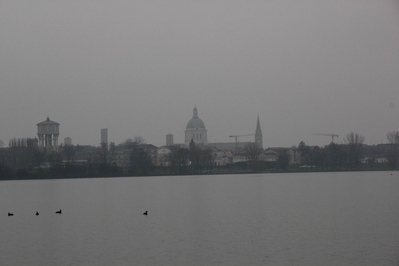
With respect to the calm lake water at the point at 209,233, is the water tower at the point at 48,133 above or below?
above

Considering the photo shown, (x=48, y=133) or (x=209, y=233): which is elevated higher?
(x=48, y=133)

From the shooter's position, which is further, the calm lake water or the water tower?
the water tower

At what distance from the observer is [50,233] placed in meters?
28.2

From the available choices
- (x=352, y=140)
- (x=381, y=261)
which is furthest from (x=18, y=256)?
(x=352, y=140)

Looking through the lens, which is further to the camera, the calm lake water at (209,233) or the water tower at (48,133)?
the water tower at (48,133)

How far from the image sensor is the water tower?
14066 centimetres

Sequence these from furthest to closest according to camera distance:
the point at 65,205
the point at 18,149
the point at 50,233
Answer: the point at 18,149 < the point at 65,205 < the point at 50,233

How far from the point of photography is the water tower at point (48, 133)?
461ft

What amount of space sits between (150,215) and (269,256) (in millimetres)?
13633

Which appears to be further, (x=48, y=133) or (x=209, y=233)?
(x=48, y=133)

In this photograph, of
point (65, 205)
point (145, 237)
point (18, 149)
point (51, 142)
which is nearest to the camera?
point (145, 237)

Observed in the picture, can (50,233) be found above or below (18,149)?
below

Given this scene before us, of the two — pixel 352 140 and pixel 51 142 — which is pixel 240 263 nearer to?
pixel 352 140

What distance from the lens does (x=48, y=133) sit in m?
141
